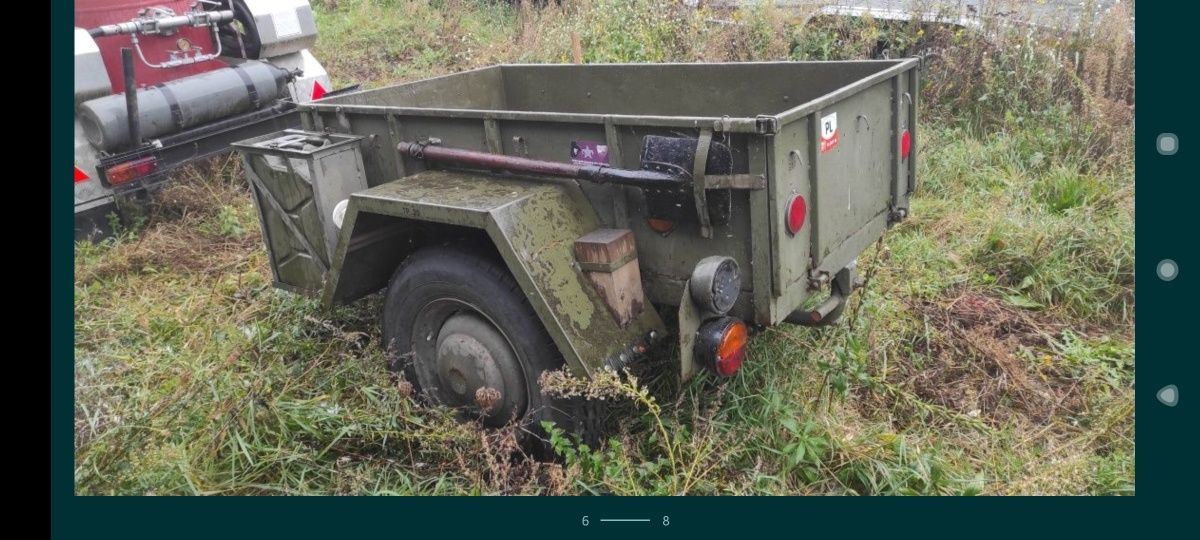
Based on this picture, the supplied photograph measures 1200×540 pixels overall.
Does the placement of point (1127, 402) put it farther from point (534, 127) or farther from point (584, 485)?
point (534, 127)

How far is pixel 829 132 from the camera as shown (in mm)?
3133

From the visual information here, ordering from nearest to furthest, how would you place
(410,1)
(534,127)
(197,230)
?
(534,127) → (197,230) → (410,1)

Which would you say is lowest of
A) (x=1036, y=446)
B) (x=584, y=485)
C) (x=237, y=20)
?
(x=1036, y=446)

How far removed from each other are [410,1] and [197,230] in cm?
622

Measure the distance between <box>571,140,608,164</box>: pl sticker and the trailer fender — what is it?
10 centimetres

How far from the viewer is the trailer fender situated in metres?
3.01

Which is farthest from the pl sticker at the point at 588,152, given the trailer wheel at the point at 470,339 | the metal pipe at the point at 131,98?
the metal pipe at the point at 131,98

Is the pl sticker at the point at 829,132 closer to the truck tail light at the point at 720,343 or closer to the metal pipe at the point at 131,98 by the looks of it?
the truck tail light at the point at 720,343

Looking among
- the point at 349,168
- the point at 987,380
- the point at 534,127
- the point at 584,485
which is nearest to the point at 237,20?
the point at 349,168

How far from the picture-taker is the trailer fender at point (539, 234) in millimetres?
3008

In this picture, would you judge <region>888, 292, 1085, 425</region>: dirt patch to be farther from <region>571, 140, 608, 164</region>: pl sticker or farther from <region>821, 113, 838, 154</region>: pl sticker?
<region>571, 140, 608, 164</region>: pl sticker

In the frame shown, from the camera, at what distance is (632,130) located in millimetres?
3090
